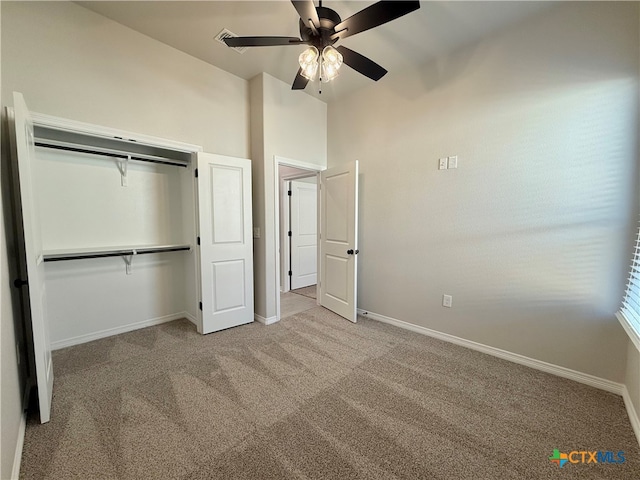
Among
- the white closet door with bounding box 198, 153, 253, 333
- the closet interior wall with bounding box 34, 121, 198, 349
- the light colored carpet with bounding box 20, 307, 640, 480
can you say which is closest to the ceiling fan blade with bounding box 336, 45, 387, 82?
the white closet door with bounding box 198, 153, 253, 333

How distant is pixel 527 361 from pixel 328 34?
3.11m

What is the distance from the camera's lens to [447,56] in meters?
2.70

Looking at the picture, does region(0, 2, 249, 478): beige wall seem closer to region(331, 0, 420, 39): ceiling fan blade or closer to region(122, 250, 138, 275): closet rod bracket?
region(122, 250, 138, 275): closet rod bracket

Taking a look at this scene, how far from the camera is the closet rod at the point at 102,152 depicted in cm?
226

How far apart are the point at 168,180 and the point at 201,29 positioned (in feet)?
5.23

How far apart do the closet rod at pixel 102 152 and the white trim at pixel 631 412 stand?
431 centimetres

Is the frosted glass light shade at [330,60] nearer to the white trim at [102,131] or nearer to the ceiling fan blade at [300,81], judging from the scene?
the ceiling fan blade at [300,81]

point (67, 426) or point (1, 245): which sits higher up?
point (1, 245)

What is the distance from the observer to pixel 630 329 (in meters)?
1.72

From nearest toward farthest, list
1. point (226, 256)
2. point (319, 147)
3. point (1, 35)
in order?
point (1, 35) → point (226, 256) → point (319, 147)

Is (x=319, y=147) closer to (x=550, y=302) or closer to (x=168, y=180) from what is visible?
(x=168, y=180)

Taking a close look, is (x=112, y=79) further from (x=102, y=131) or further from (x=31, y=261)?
(x=31, y=261)

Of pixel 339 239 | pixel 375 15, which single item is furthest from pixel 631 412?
pixel 375 15

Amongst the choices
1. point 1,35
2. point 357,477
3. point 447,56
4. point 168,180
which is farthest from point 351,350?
point 1,35
